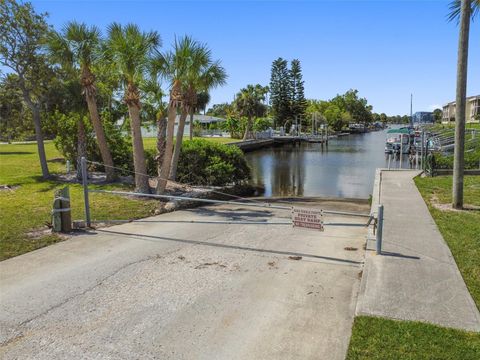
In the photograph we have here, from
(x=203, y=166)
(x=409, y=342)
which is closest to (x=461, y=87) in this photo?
(x=409, y=342)

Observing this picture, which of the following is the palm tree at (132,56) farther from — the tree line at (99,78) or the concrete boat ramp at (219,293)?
the concrete boat ramp at (219,293)

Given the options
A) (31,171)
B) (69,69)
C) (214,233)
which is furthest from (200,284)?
(31,171)

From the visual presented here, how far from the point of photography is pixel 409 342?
4.02 meters

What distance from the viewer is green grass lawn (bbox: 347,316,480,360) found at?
381 cm

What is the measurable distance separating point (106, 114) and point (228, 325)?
1701 centimetres

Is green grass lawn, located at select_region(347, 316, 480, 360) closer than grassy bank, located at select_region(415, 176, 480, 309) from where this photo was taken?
Yes

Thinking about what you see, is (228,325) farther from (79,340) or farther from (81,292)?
(81,292)

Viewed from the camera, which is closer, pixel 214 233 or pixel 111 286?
pixel 111 286

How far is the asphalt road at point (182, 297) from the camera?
4230 millimetres

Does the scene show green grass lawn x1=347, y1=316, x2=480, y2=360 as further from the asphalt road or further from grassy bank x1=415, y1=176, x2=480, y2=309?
grassy bank x1=415, y1=176, x2=480, y2=309

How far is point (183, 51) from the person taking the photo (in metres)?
12.4

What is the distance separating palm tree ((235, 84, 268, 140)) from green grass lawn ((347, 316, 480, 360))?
188 ft

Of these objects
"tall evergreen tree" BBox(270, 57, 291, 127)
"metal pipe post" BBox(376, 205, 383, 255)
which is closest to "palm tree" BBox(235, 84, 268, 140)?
"tall evergreen tree" BBox(270, 57, 291, 127)

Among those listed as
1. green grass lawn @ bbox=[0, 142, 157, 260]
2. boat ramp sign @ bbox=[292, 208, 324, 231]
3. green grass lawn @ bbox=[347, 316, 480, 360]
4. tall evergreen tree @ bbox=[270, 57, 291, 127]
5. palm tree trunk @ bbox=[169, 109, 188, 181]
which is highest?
tall evergreen tree @ bbox=[270, 57, 291, 127]
